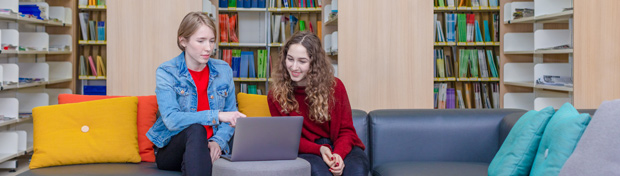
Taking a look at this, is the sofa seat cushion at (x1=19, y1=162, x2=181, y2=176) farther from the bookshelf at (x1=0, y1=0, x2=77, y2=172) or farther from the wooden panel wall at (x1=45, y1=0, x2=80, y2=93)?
the wooden panel wall at (x1=45, y1=0, x2=80, y2=93)

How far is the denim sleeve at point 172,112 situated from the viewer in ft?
7.95

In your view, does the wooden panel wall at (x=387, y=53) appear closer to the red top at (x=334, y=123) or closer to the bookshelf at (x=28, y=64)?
the red top at (x=334, y=123)

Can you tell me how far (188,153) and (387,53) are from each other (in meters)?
2.01

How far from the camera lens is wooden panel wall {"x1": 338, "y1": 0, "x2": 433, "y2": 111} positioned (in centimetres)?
396

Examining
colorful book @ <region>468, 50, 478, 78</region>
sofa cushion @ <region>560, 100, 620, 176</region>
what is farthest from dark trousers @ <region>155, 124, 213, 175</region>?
colorful book @ <region>468, 50, 478, 78</region>

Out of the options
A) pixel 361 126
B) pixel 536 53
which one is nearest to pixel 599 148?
pixel 361 126

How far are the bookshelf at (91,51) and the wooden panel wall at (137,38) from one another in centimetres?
99

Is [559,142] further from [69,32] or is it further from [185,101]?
[69,32]

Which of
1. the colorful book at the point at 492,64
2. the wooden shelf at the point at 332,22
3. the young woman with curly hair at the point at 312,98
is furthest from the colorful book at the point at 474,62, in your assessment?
the young woman with curly hair at the point at 312,98

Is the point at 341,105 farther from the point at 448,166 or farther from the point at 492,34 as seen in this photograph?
the point at 492,34

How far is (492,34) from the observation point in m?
5.42

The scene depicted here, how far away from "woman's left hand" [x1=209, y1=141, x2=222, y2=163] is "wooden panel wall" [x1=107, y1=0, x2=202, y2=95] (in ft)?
5.95

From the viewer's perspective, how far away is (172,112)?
246cm

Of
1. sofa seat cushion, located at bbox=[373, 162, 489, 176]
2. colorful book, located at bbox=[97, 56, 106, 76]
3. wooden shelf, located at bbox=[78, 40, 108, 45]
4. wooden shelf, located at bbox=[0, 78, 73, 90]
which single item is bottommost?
sofa seat cushion, located at bbox=[373, 162, 489, 176]
